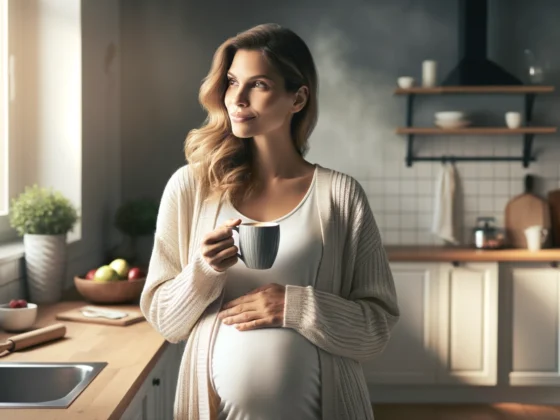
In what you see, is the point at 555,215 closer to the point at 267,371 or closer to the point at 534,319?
the point at 534,319

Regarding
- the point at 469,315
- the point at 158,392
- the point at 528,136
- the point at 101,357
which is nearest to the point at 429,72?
the point at 528,136

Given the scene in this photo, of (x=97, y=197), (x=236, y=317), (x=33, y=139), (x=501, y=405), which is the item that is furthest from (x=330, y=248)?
(x=501, y=405)

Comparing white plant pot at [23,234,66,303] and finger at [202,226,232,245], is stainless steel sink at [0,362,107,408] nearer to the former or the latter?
finger at [202,226,232,245]

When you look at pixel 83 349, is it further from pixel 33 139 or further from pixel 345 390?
pixel 33 139

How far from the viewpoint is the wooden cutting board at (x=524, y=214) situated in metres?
4.67

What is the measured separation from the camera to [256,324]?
1.57 meters

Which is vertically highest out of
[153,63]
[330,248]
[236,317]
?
[153,63]

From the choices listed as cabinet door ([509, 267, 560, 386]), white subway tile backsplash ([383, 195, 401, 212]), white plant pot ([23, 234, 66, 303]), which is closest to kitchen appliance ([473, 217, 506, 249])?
cabinet door ([509, 267, 560, 386])

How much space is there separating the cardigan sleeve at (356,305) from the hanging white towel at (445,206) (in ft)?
9.87

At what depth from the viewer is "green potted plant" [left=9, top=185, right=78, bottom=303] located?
8.96ft

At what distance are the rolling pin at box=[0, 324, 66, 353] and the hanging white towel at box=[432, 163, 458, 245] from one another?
293cm

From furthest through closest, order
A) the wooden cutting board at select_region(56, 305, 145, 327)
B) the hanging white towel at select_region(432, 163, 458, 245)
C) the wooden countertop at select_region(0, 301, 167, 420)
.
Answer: the hanging white towel at select_region(432, 163, 458, 245), the wooden cutting board at select_region(56, 305, 145, 327), the wooden countertop at select_region(0, 301, 167, 420)

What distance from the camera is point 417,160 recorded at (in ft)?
15.6

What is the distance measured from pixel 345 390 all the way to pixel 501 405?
3142mm
